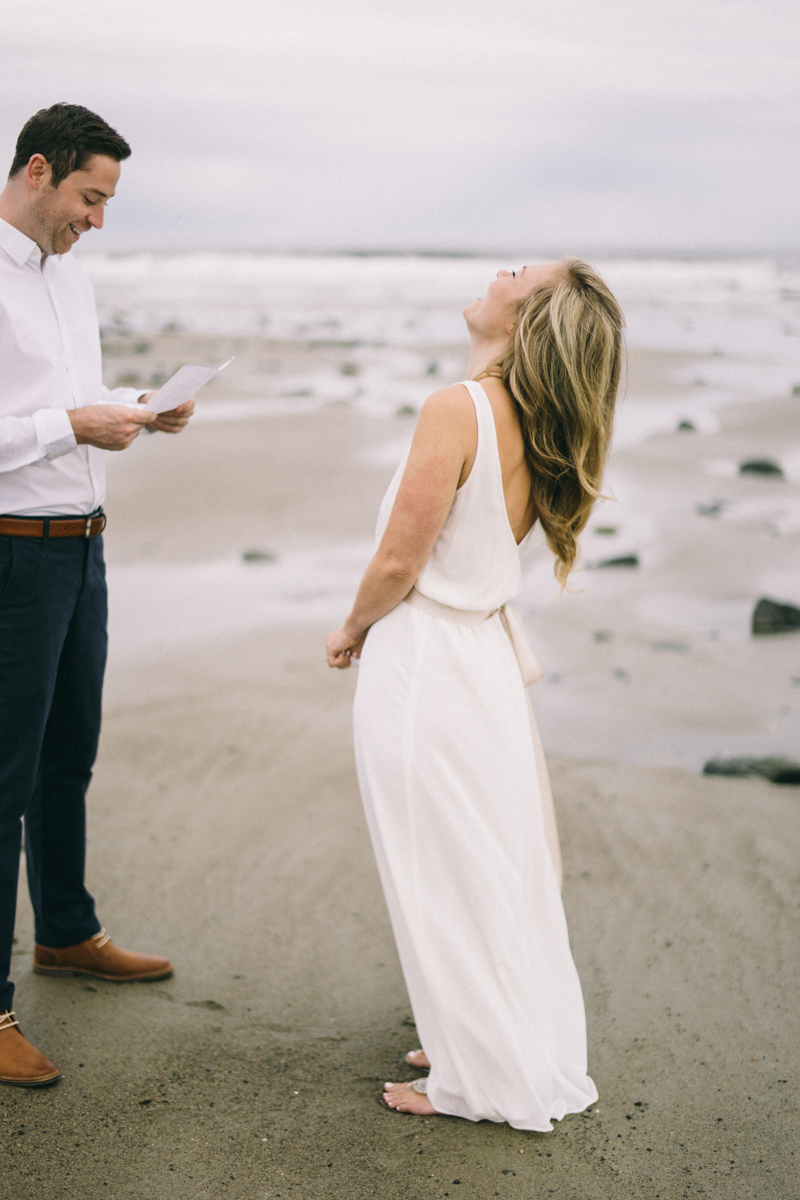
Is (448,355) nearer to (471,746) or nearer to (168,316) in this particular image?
(168,316)

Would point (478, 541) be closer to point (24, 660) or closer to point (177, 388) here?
point (177, 388)

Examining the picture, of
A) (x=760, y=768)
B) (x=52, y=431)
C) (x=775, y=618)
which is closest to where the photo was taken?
(x=52, y=431)

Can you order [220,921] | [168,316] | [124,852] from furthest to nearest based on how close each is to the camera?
[168,316]
[124,852]
[220,921]

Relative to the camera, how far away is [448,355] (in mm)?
23062

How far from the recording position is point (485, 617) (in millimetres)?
3020

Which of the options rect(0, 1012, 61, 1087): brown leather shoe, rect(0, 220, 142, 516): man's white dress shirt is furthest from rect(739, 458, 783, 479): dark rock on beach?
rect(0, 1012, 61, 1087): brown leather shoe

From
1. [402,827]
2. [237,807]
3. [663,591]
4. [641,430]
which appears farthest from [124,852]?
[641,430]

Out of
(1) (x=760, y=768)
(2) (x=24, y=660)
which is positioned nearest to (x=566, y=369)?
(2) (x=24, y=660)

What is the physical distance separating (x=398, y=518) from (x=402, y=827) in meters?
0.84

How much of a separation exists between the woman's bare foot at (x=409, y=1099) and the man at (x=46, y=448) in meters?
1.01

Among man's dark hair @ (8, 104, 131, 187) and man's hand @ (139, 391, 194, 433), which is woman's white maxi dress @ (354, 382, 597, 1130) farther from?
man's dark hair @ (8, 104, 131, 187)

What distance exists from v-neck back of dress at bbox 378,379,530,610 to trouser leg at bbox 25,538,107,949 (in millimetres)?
1119

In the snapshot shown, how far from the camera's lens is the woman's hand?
10.2 ft

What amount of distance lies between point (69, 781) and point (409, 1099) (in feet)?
5.04
